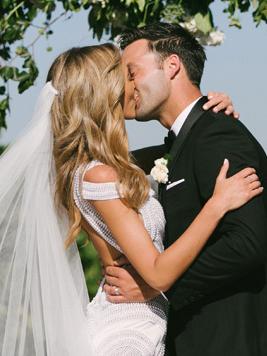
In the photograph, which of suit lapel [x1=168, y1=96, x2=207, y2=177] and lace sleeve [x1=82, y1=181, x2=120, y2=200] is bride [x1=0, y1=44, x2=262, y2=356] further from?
suit lapel [x1=168, y1=96, x2=207, y2=177]

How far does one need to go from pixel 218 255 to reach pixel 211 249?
4cm

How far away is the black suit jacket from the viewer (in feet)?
14.6

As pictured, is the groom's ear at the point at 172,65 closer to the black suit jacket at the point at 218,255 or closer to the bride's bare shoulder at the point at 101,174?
the black suit jacket at the point at 218,255

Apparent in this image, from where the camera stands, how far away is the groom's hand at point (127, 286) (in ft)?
15.3

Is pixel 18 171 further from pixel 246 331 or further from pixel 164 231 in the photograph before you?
pixel 246 331

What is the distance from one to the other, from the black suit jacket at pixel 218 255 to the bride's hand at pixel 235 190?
37 mm

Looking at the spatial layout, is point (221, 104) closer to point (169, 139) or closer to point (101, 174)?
point (169, 139)

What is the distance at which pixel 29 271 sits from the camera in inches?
188

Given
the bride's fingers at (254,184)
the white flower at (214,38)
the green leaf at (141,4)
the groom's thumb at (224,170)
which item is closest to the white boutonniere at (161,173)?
the groom's thumb at (224,170)

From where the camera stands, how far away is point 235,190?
175 inches

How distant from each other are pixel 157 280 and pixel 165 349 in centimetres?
53

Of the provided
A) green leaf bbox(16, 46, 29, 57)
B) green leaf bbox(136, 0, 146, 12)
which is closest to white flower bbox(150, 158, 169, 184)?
green leaf bbox(136, 0, 146, 12)

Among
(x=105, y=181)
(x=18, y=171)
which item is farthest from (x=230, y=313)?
(x=18, y=171)

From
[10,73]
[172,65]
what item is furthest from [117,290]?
[10,73]
